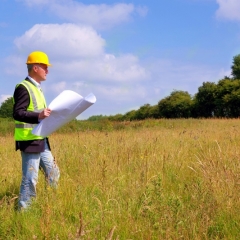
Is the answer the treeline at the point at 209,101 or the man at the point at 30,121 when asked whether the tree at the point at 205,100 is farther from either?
the man at the point at 30,121

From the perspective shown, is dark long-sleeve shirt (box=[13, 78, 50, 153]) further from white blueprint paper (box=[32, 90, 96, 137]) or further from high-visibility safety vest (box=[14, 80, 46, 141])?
white blueprint paper (box=[32, 90, 96, 137])

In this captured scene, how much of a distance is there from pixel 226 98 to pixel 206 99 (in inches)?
212

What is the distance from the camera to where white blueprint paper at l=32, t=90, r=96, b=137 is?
11.6ft

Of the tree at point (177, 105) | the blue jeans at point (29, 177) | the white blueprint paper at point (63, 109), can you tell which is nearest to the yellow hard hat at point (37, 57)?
the white blueprint paper at point (63, 109)

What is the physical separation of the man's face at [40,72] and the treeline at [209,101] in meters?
37.3

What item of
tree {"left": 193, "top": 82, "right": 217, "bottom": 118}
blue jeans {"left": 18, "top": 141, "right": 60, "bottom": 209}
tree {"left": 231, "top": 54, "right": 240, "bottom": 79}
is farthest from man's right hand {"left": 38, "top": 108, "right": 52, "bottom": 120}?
tree {"left": 231, "top": 54, "right": 240, "bottom": 79}

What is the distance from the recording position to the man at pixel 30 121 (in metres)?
3.81

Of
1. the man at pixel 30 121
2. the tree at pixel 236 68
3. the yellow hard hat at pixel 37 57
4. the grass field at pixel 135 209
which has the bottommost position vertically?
the grass field at pixel 135 209

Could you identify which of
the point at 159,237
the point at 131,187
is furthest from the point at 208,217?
the point at 131,187

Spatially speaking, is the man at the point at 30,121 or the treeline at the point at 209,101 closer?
the man at the point at 30,121

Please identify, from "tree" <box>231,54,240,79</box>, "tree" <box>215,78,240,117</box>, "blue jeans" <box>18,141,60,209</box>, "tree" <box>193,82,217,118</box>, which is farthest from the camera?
"tree" <box>231,54,240,79</box>

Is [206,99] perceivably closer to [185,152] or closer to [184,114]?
[184,114]

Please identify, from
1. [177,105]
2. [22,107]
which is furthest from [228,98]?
[22,107]

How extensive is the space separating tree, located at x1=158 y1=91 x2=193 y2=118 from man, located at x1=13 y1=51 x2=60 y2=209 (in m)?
47.8
